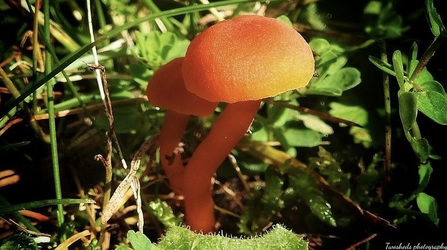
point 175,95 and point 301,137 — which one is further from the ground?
point 175,95

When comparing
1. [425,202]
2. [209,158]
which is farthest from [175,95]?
[425,202]

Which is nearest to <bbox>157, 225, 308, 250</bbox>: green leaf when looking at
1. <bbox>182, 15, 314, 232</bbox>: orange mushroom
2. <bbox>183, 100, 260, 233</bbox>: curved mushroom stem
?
<bbox>183, 100, 260, 233</bbox>: curved mushroom stem

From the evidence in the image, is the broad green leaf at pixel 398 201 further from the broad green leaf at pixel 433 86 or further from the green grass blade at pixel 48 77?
the green grass blade at pixel 48 77

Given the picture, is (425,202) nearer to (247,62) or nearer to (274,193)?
(274,193)

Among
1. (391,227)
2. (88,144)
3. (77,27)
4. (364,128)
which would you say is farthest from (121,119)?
(391,227)

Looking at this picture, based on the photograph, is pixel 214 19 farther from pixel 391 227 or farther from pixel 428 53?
pixel 391 227

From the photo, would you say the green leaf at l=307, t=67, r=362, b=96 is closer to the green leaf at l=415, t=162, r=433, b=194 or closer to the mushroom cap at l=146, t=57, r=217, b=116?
the green leaf at l=415, t=162, r=433, b=194
